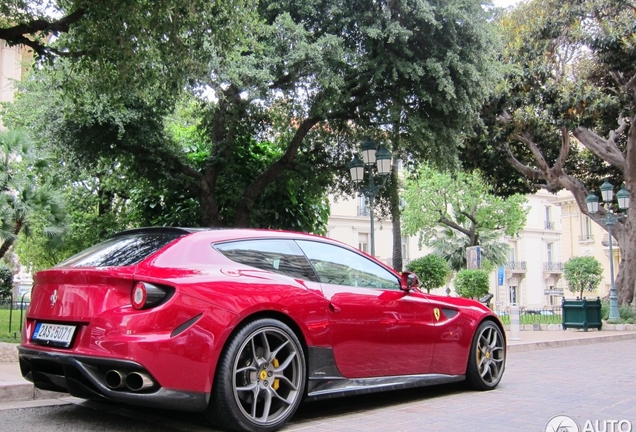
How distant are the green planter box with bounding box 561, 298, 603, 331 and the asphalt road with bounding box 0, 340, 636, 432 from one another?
12.2 m

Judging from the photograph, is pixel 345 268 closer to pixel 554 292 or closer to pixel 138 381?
pixel 138 381

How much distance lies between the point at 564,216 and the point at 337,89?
54.3 m

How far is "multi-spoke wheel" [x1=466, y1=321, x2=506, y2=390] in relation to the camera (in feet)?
21.6

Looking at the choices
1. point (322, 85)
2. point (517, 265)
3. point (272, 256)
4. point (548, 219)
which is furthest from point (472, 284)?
point (548, 219)

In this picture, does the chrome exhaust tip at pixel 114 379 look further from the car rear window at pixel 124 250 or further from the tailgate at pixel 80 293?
the car rear window at pixel 124 250

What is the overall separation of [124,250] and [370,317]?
82.8 inches

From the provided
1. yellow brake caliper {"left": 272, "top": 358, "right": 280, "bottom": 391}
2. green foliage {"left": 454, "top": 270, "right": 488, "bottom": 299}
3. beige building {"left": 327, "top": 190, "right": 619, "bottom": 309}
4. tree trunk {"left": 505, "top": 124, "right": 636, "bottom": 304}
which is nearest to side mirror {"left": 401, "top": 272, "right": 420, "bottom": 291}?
yellow brake caliper {"left": 272, "top": 358, "right": 280, "bottom": 391}

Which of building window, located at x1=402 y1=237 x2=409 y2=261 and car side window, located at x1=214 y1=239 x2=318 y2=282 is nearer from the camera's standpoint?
car side window, located at x1=214 y1=239 x2=318 y2=282

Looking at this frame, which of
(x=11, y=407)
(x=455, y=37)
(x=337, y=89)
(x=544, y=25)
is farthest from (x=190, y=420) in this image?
(x=544, y=25)

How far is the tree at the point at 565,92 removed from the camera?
19.0 m

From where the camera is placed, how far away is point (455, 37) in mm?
14656

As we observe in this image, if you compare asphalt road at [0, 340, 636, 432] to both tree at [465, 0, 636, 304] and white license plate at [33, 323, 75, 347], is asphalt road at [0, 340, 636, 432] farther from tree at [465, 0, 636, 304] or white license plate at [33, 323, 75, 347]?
tree at [465, 0, 636, 304]

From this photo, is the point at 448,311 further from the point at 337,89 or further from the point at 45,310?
the point at 337,89

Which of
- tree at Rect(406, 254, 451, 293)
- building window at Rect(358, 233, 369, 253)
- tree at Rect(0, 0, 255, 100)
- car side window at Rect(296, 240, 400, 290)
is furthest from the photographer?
building window at Rect(358, 233, 369, 253)
